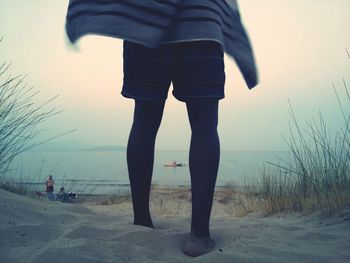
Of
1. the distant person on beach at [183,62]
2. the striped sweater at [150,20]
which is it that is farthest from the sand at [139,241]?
the striped sweater at [150,20]

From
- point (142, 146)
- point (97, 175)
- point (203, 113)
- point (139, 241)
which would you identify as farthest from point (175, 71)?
point (97, 175)

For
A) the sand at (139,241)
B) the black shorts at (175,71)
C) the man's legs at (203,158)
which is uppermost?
the black shorts at (175,71)

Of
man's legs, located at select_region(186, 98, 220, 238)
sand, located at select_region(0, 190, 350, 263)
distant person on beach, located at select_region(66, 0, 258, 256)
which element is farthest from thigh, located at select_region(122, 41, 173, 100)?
sand, located at select_region(0, 190, 350, 263)

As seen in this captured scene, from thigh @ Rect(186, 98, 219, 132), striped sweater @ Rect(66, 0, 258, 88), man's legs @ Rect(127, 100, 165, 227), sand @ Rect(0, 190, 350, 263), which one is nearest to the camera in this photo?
sand @ Rect(0, 190, 350, 263)

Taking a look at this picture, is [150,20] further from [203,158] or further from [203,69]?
[203,158]

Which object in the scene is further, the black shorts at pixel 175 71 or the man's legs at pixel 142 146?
the man's legs at pixel 142 146

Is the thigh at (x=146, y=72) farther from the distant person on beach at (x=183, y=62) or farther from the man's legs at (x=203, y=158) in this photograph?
the man's legs at (x=203, y=158)

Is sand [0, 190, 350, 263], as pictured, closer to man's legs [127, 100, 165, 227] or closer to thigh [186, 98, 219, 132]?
man's legs [127, 100, 165, 227]

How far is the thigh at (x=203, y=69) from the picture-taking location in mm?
1245

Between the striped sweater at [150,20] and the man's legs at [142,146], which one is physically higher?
the striped sweater at [150,20]

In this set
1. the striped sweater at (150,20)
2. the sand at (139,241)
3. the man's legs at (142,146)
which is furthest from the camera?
the man's legs at (142,146)

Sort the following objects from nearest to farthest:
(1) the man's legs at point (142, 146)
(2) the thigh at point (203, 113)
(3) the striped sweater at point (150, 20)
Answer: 1. (3) the striped sweater at point (150, 20)
2. (2) the thigh at point (203, 113)
3. (1) the man's legs at point (142, 146)

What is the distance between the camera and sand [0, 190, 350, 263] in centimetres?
103

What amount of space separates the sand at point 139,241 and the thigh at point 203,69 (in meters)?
0.55
